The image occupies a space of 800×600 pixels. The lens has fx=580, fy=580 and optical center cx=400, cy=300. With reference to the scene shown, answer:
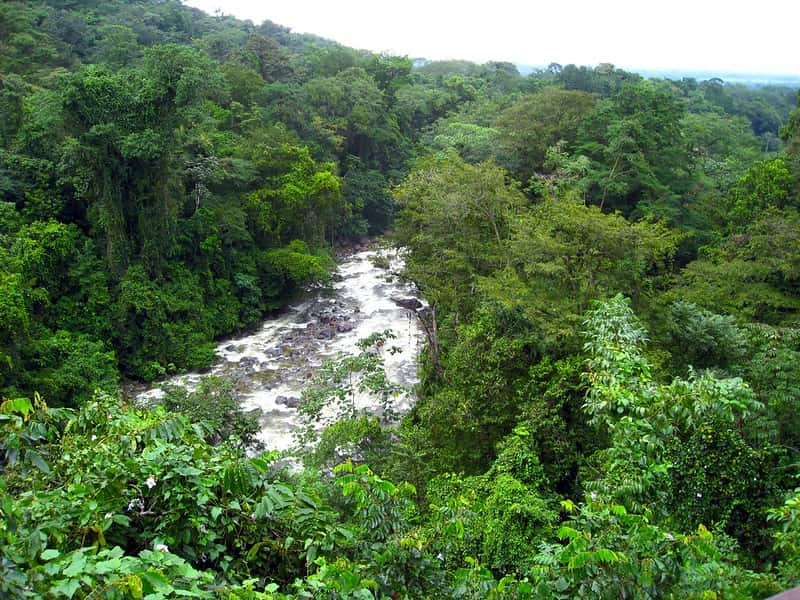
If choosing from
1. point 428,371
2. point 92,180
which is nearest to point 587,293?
point 428,371

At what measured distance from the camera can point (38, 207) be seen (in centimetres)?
1527

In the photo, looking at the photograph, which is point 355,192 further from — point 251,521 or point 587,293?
point 251,521

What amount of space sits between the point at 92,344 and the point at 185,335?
2699 millimetres

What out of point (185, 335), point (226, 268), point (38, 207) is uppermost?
point (38, 207)

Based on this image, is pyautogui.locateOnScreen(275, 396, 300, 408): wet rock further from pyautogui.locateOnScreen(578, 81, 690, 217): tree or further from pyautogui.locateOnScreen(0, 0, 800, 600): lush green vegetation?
pyautogui.locateOnScreen(578, 81, 690, 217): tree

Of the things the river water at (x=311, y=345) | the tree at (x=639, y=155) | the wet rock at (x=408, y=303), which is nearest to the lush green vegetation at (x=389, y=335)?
the tree at (x=639, y=155)

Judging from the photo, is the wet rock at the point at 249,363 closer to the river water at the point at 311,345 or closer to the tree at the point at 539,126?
the river water at the point at 311,345

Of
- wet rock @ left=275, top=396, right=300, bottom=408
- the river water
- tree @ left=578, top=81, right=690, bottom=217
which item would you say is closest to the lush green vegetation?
tree @ left=578, top=81, right=690, bottom=217

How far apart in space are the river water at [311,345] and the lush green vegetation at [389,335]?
3.32 ft

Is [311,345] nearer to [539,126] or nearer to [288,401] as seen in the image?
[288,401]

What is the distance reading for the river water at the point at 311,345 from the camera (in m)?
14.1

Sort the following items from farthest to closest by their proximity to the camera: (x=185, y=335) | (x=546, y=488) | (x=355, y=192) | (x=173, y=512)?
(x=355, y=192) → (x=185, y=335) → (x=546, y=488) → (x=173, y=512)

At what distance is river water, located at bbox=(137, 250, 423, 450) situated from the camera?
14148mm

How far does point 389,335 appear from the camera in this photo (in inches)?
471
